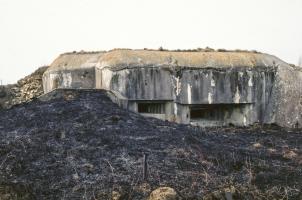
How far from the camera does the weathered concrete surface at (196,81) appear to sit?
Result: 34.1 ft

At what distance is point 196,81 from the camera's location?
1074cm

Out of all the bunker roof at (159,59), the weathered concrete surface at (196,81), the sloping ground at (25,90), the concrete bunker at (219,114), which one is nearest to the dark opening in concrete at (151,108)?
the weathered concrete surface at (196,81)

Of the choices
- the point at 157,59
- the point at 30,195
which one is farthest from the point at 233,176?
the point at 157,59

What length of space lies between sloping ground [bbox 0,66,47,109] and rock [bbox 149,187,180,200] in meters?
8.53

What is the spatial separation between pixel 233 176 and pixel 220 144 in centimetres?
175

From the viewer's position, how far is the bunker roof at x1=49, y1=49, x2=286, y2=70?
10477 millimetres

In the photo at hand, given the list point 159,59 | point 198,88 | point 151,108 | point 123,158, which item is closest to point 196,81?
point 198,88

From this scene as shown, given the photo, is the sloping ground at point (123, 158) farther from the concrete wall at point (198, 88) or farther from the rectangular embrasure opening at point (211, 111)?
the rectangular embrasure opening at point (211, 111)

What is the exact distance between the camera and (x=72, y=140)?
22.8 ft

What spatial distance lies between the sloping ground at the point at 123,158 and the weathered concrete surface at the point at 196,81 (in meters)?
1.67

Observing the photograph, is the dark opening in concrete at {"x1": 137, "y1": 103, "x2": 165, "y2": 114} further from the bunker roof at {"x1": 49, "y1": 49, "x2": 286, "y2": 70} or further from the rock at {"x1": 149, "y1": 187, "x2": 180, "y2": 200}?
the rock at {"x1": 149, "y1": 187, "x2": 180, "y2": 200}

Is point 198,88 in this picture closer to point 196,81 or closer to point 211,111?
point 196,81

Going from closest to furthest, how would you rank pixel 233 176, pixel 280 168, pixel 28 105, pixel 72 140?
pixel 233 176, pixel 280 168, pixel 72 140, pixel 28 105

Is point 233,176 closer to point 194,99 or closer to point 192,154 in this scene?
point 192,154
